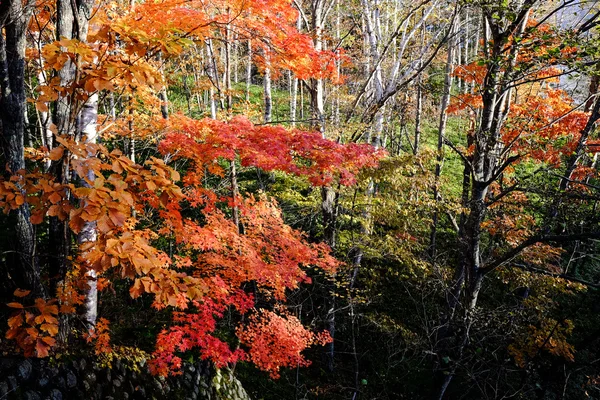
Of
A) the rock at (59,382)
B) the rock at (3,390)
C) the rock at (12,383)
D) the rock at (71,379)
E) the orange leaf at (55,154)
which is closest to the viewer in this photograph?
the orange leaf at (55,154)

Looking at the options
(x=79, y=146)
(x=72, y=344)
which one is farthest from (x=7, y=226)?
(x=79, y=146)

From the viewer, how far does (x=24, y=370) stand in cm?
453

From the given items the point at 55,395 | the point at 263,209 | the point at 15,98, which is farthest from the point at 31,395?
the point at 263,209

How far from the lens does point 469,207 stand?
708cm

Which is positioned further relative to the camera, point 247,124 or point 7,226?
point 7,226

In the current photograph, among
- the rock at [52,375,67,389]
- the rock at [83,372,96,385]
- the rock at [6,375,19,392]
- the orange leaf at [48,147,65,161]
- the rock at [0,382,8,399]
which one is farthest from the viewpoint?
the rock at [83,372,96,385]

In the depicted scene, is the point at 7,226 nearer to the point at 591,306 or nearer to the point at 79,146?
the point at 79,146

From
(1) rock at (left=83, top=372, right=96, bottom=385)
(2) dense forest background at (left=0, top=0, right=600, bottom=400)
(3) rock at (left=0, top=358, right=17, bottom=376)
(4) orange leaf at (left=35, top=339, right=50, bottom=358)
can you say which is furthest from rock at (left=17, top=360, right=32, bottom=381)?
(4) orange leaf at (left=35, top=339, right=50, bottom=358)

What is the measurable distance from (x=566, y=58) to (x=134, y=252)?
563 cm

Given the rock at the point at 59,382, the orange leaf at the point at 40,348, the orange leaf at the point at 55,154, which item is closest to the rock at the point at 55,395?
the rock at the point at 59,382

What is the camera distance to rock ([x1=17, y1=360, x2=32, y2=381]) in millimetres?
4473

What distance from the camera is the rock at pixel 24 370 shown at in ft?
14.7

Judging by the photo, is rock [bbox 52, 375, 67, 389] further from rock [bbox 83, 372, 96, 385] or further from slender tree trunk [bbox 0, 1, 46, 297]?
slender tree trunk [bbox 0, 1, 46, 297]

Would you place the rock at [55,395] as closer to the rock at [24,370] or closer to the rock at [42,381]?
the rock at [42,381]
